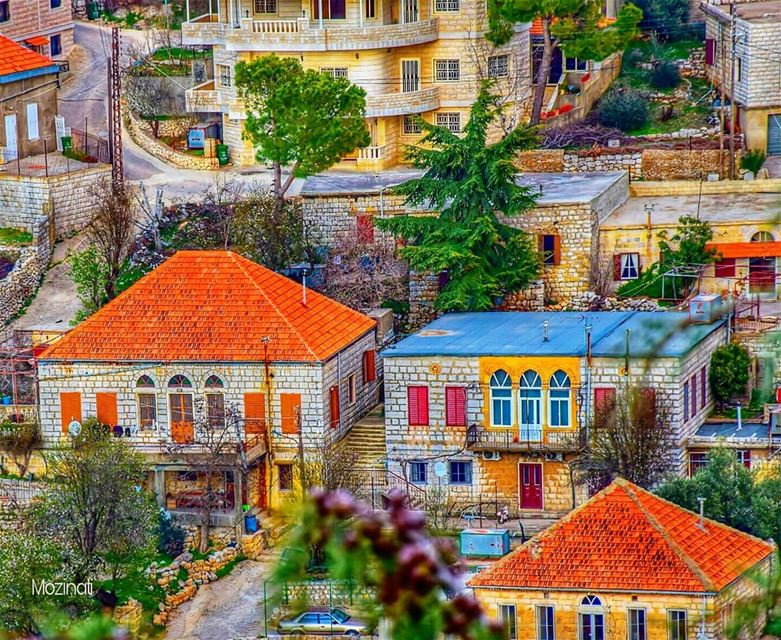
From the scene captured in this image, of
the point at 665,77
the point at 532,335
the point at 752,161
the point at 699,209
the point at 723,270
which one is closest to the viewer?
the point at 532,335

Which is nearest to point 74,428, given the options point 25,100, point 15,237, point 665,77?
point 15,237

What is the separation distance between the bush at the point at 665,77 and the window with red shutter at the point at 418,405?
940 inches

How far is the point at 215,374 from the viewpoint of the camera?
1966 inches

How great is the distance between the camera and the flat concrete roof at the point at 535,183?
5719 cm

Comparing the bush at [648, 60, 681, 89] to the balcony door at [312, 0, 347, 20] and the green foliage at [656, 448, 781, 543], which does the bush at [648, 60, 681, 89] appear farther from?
the green foliage at [656, 448, 781, 543]

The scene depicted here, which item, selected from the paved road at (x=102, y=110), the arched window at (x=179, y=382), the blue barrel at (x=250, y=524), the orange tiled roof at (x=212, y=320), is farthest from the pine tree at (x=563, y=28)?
the blue barrel at (x=250, y=524)

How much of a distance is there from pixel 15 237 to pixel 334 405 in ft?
49.1

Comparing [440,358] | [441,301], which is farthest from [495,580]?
[441,301]

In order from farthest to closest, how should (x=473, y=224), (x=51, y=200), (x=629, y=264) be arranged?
(x=51, y=200)
(x=629, y=264)
(x=473, y=224)

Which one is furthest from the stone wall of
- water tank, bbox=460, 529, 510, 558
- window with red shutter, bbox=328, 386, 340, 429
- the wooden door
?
water tank, bbox=460, 529, 510, 558

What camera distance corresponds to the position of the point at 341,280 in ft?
186

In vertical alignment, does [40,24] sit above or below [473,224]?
above

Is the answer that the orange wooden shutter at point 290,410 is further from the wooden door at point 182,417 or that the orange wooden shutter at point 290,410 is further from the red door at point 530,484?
the red door at point 530,484

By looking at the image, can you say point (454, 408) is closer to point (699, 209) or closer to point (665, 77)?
point (699, 209)
